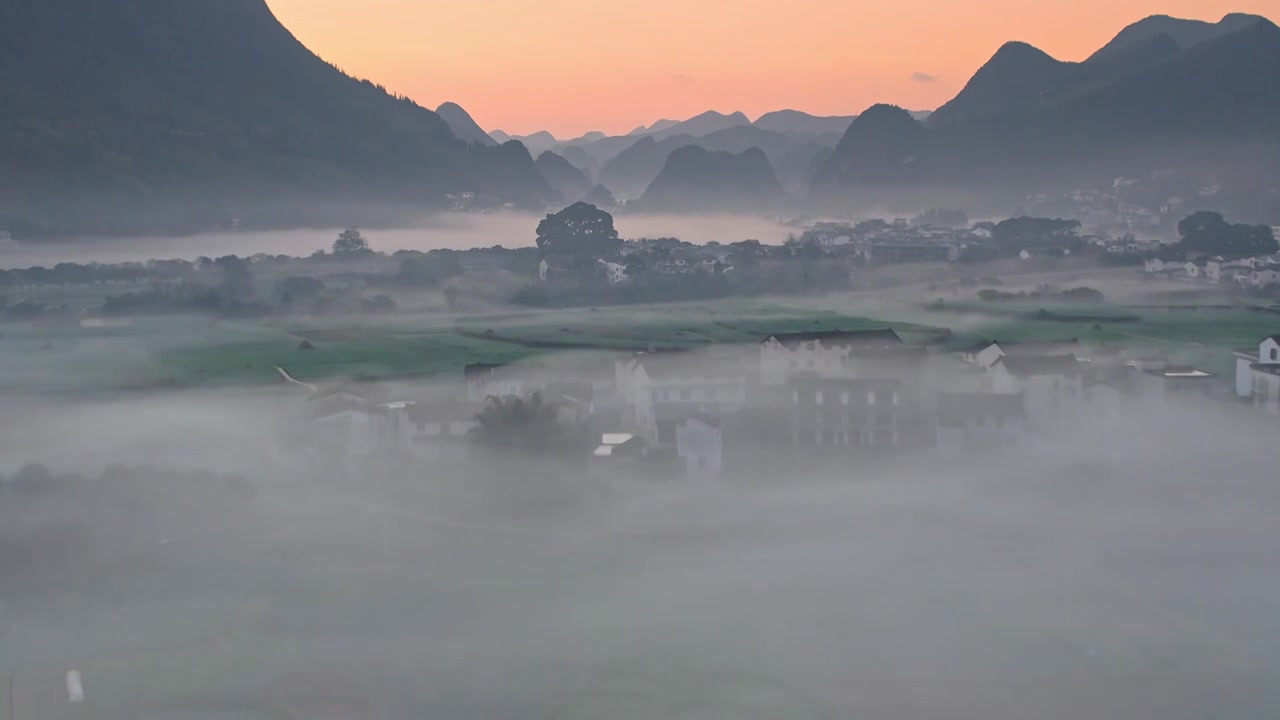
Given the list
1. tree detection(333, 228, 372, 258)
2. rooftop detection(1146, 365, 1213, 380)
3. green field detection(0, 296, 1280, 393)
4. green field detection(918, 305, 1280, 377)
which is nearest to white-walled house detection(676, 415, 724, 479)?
green field detection(0, 296, 1280, 393)

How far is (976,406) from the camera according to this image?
12.9 m

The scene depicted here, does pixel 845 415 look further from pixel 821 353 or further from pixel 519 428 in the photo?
pixel 519 428

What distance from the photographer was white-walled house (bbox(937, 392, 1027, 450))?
1255 centimetres

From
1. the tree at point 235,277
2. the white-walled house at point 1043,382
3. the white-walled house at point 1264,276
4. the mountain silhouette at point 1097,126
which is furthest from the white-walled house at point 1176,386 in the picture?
the mountain silhouette at point 1097,126

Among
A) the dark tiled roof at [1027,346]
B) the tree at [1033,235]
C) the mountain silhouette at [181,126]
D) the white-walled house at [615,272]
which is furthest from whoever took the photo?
the mountain silhouette at [181,126]

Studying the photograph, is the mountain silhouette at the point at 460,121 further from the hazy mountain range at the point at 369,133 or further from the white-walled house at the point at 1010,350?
the white-walled house at the point at 1010,350

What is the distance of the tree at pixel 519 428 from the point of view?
12.0 metres

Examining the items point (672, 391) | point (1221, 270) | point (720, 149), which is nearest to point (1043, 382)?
point (672, 391)

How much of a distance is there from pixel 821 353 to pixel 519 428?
12.4 feet

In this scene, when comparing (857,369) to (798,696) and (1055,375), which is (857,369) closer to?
(1055,375)

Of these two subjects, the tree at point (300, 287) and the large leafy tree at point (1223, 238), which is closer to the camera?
the tree at point (300, 287)

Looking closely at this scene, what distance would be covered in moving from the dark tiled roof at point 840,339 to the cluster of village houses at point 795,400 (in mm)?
22

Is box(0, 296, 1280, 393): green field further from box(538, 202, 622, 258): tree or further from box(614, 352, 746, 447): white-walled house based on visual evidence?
box(538, 202, 622, 258): tree

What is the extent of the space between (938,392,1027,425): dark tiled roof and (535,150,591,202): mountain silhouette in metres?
49.4
